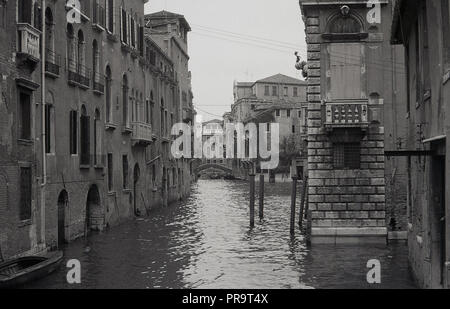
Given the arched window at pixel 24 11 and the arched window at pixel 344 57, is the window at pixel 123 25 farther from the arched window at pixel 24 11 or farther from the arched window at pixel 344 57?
the arched window at pixel 344 57

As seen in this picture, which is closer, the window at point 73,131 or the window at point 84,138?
the window at point 73,131

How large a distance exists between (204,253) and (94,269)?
4.32 m

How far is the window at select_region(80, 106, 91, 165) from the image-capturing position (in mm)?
22266

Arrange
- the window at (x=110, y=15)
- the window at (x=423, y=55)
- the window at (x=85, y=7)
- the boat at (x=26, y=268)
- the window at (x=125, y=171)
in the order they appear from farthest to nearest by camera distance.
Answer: the window at (x=125, y=171) < the window at (x=110, y=15) < the window at (x=85, y=7) < the boat at (x=26, y=268) < the window at (x=423, y=55)

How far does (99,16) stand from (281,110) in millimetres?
61117

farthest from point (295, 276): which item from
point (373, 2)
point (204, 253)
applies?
point (373, 2)

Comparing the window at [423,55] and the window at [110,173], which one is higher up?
the window at [423,55]

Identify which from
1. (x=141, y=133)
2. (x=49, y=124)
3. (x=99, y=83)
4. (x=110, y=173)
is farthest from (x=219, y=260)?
(x=141, y=133)

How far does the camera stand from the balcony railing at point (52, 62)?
18562 mm

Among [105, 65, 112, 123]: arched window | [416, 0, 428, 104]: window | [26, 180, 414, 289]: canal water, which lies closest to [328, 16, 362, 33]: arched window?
[26, 180, 414, 289]: canal water

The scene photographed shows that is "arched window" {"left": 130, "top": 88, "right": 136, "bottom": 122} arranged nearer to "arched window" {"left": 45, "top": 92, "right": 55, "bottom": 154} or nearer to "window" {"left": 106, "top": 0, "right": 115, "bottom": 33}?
"window" {"left": 106, "top": 0, "right": 115, "bottom": 33}

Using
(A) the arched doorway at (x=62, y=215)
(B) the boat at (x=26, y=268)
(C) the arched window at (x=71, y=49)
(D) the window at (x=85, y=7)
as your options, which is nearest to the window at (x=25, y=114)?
A: (B) the boat at (x=26, y=268)

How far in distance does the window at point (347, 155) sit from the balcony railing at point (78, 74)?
9.00 meters

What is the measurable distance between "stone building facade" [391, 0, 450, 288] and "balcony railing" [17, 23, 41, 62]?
9052mm
